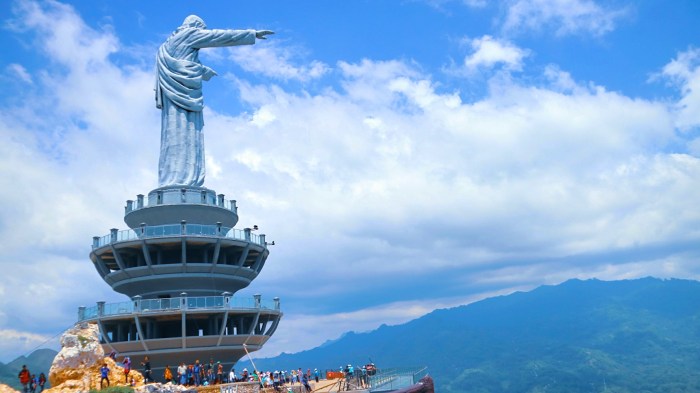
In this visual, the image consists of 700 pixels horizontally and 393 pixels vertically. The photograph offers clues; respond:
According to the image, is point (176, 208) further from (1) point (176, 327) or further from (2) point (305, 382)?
(2) point (305, 382)

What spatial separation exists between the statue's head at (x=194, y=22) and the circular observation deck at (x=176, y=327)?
24.5 m

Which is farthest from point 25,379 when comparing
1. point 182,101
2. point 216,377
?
point 182,101

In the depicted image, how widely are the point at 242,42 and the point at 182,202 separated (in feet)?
54.3

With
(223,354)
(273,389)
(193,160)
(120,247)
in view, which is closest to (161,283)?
(120,247)

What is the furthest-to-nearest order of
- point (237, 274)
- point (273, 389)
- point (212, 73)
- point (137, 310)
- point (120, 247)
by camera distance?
point (212, 73) → point (237, 274) → point (120, 247) → point (137, 310) → point (273, 389)

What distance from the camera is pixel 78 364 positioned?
32531mm

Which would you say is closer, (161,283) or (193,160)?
(161,283)

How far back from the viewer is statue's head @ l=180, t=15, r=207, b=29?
186 ft

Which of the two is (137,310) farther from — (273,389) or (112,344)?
(273,389)

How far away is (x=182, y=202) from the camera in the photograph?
50.6 metres

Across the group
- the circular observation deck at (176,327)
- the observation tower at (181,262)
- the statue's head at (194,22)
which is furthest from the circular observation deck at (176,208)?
the statue's head at (194,22)

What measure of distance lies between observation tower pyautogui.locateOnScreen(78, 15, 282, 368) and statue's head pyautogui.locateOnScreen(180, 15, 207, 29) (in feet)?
2.69

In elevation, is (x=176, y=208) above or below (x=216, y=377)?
above

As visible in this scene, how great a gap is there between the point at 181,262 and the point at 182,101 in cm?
1441
